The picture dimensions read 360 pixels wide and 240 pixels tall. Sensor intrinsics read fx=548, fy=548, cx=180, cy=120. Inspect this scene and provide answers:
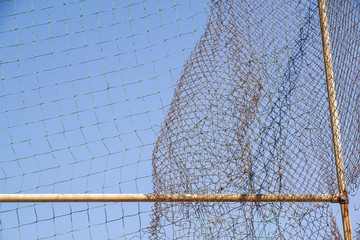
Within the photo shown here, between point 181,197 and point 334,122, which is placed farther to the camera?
point 334,122

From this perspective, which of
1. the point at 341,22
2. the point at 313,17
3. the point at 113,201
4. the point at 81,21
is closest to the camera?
the point at 113,201

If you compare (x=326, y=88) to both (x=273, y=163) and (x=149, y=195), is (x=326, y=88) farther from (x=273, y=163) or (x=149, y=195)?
(x=149, y=195)

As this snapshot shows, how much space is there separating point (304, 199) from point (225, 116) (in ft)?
2.35

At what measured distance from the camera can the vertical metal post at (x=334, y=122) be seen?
11.2 feet

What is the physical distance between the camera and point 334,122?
3.50 metres

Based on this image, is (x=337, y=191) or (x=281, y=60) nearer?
(x=337, y=191)

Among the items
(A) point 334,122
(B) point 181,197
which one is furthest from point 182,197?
(A) point 334,122

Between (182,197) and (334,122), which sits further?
(334,122)

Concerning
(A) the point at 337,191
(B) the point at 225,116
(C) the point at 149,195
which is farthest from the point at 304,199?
(C) the point at 149,195

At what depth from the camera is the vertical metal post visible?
3410mm

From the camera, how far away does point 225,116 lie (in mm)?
3518

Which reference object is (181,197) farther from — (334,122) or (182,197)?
(334,122)

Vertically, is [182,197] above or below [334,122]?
below

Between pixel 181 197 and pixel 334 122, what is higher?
pixel 334 122
